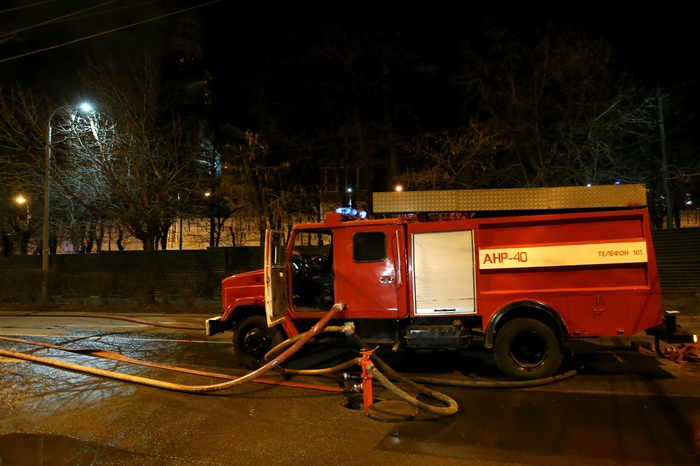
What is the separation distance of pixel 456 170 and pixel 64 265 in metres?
21.3

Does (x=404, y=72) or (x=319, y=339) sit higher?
(x=404, y=72)

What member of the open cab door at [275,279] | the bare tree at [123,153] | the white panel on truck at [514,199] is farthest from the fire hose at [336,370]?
the bare tree at [123,153]

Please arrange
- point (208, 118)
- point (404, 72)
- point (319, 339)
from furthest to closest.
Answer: point (208, 118) → point (404, 72) → point (319, 339)

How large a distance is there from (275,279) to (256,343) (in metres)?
1.24

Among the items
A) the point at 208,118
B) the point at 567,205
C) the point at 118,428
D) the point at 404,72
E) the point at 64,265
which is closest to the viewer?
the point at 118,428

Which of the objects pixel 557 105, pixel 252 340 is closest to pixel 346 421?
pixel 252 340

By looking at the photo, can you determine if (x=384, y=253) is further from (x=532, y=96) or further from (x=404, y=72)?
(x=404, y=72)

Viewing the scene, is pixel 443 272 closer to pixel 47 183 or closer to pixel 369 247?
pixel 369 247

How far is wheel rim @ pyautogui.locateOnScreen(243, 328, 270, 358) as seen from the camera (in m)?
7.70

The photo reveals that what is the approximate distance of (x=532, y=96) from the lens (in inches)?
637

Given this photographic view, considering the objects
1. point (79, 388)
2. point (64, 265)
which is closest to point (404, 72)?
point (79, 388)

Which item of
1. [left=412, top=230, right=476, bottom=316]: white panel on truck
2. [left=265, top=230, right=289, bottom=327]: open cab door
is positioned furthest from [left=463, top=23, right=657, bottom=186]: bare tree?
[left=265, top=230, right=289, bottom=327]: open cab door

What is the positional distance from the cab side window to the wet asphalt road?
6.02ft

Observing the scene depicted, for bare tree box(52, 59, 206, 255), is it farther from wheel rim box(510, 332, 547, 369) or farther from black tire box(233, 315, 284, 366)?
wheel rim box(510, 332, 547, 369)
